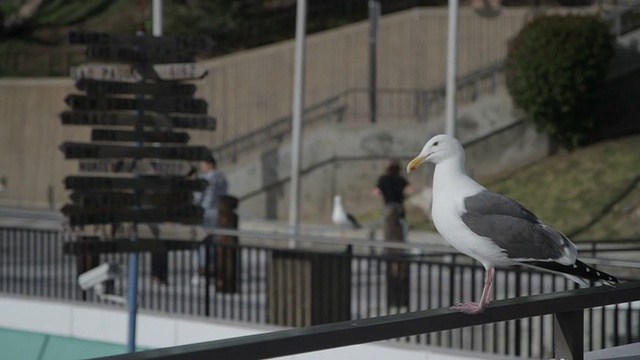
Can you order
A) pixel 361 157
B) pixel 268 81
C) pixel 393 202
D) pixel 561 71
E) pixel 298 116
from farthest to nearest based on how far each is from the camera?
pixel 268 81, pixel 361 157, pixel 561 71, pixel 298 116, pixel 393 202

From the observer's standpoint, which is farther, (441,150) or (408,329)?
(441,150)

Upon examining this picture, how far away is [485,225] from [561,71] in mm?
25060

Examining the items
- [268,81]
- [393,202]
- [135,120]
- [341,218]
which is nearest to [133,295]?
[135,120]

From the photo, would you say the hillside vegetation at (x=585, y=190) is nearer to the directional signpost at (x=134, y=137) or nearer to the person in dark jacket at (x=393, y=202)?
the person in dark jacket at (x=393, y=202)

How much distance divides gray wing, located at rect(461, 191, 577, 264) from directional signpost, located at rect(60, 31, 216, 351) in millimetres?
6615

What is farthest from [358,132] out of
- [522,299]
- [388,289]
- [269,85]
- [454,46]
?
[522,299]

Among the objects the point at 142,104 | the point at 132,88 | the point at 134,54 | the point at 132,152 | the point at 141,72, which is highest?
the point at 134,54

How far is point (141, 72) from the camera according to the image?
508 inches

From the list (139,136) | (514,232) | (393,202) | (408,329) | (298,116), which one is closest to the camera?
(408,329)

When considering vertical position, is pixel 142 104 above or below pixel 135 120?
above

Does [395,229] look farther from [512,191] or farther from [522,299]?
[522,299]

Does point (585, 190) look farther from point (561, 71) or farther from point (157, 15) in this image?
point (157, 15)

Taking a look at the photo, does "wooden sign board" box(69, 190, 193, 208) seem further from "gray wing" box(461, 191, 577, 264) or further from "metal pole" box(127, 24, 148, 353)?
"gray wing" box(461, 191, 577, 264)

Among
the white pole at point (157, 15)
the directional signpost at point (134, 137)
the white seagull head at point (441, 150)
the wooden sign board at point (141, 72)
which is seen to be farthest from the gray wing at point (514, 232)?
the white pole at point (157, 15)
